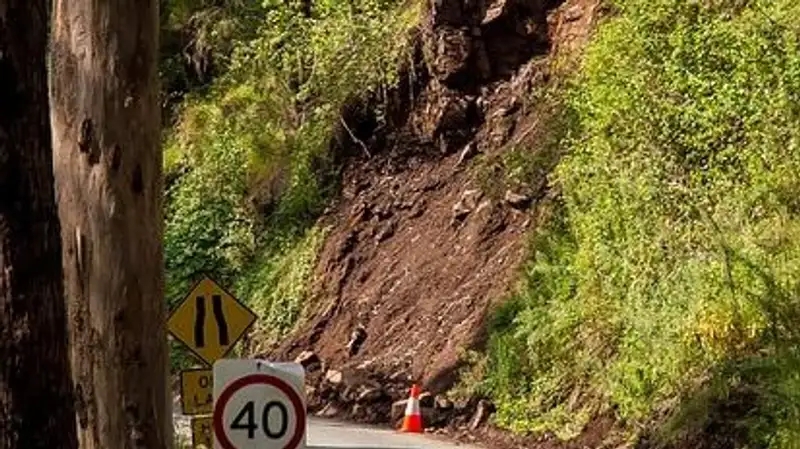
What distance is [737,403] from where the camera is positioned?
14391mm

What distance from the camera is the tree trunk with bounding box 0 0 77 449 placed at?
5.69m

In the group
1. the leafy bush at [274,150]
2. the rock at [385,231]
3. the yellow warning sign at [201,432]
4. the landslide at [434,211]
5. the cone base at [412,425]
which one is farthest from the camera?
the leafy bush at [274,150]

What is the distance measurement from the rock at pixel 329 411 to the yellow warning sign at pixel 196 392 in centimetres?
851

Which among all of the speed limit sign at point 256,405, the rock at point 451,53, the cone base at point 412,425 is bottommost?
the cone base at point 412,425

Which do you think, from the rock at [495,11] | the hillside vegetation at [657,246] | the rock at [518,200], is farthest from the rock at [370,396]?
the rock at [495,11]

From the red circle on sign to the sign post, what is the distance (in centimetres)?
274

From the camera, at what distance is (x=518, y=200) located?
70.9ft

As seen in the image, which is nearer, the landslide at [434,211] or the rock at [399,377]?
the rock at [399,377]

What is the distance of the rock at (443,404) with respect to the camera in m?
18.8

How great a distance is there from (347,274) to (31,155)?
1881 cm

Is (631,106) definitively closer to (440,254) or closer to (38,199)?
(440,254)

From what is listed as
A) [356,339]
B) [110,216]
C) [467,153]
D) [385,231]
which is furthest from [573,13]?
[110,216]

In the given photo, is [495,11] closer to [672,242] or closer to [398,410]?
[398,410]

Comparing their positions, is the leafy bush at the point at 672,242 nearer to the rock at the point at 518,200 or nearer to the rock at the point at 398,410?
the rock at the point at 518,200
